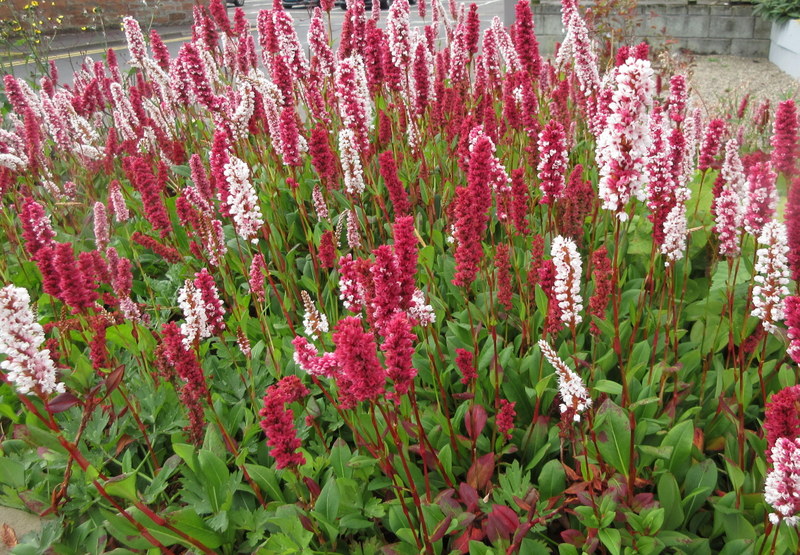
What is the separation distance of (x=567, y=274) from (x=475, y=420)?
2.56ft

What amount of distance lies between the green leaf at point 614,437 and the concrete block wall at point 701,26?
10577 millimetres

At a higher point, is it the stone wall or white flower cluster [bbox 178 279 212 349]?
the stone wall

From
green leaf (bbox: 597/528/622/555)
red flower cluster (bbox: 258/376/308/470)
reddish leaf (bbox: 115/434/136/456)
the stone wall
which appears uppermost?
the stone wall

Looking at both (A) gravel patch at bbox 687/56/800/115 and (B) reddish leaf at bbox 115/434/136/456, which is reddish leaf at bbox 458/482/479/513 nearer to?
(B) reddish leaf at bbox 115/434/136/456

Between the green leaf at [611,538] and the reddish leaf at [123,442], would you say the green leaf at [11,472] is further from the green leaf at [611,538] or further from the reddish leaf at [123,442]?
the green leaf at [611,538]

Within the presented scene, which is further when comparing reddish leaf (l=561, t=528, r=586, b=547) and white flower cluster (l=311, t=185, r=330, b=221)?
white flower cluster (l=311, t=185, r=330, b=221)

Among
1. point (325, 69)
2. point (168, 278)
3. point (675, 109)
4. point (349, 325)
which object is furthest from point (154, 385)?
point (675, 109)

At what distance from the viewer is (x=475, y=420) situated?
2.41 meters

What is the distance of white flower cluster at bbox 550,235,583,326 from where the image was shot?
1.91 meters

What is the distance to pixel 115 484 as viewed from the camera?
2.11 meters

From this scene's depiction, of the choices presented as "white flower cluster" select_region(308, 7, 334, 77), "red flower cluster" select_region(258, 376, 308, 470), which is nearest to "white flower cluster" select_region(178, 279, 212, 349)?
"red flower cluster" select_region(258, 376, 308, 470)

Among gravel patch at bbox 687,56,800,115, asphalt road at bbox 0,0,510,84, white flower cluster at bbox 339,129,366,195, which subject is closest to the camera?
white flower cluster at bbox 339,129,366,195

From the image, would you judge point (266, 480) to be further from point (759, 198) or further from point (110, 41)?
point (110, 41)

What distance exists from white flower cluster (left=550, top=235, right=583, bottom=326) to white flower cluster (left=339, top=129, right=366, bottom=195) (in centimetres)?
153
